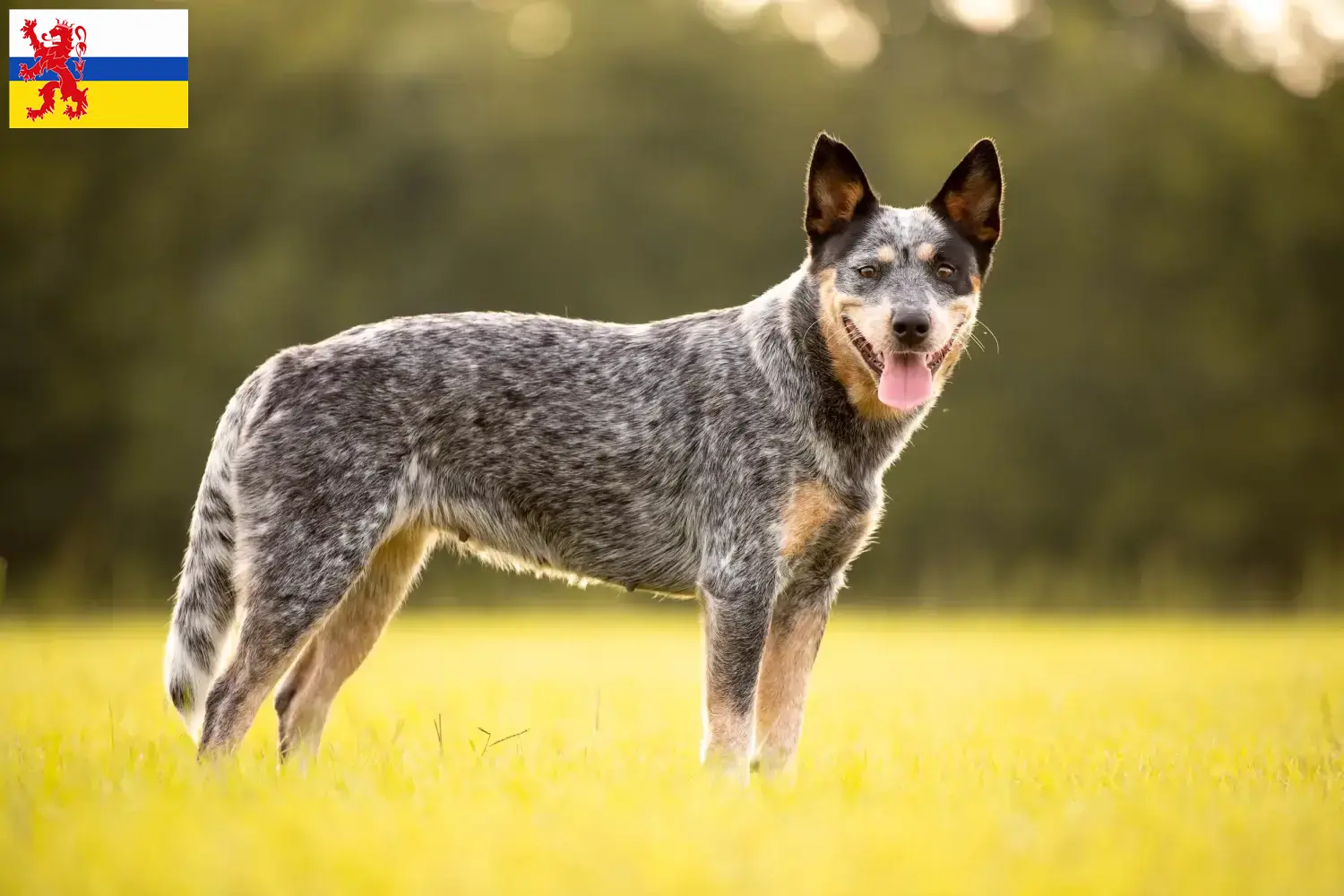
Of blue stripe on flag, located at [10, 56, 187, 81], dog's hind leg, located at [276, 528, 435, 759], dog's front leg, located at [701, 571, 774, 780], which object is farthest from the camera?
blue stripe on flag, located at [10, 56, 187, 81]

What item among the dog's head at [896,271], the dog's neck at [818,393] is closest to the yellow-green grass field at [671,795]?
the dog's neck at [818,393]

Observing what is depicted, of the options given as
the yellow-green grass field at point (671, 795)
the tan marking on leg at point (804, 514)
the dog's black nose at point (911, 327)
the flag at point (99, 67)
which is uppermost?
the flag at point (99, 67)

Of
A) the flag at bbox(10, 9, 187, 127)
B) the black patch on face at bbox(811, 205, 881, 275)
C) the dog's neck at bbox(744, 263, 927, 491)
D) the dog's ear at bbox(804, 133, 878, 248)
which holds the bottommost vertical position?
the dog's neck at bbox(744, 263, 927, 491)

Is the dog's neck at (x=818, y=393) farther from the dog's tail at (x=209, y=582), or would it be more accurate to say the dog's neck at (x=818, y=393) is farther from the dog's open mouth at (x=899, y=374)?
the dog's tail at (x=209, y=582)

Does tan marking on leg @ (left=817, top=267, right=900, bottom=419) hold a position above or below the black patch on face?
below

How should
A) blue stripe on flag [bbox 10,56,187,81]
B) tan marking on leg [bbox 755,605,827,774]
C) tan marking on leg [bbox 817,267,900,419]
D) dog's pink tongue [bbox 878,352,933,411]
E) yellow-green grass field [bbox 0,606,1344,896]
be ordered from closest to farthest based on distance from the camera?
yellow-green grass field [bbox 0,606,1344,896] < dog's pink tongue [bbox 878,352,933,411] < tan marking on leg [bbox 817,267,900,419] < tan marking on leg [bbox 755,605,827,774] < blue stripe on flag [bbox 10,56,187,81]

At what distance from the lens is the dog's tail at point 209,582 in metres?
4.12

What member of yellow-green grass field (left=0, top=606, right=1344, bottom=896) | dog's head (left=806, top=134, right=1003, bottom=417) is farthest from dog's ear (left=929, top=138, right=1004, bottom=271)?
yellow-green grass field (left=0, top=606, right=1344, bottom=896)

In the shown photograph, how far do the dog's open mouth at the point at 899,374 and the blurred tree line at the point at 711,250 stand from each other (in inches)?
337

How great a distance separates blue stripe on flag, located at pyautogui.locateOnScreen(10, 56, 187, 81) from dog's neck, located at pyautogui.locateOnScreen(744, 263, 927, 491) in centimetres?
351

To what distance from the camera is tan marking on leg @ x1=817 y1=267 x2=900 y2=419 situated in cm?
411

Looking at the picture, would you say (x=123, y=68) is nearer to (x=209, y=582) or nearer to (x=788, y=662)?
(x=209, y=582)

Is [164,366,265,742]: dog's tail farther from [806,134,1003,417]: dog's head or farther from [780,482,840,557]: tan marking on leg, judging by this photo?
[806,134,1003,417]: dog's head

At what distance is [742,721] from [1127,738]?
2.02 meters
